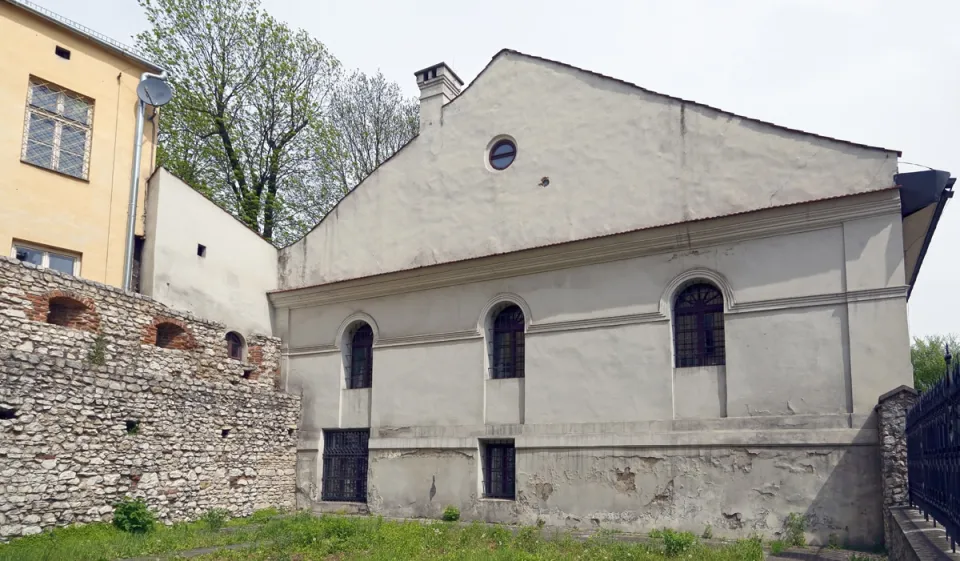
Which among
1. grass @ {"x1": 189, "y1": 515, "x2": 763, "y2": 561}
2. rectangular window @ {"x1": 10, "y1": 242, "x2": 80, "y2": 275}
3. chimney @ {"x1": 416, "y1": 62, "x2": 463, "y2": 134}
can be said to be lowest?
grass @ {"x1": 189, "y1": 515, "x2": 763, "y2": 561}

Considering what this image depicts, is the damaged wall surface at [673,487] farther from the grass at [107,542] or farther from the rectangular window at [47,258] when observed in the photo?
the rectangular window at [47,258]

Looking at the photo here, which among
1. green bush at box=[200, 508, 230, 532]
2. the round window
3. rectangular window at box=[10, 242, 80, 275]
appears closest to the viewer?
green bush at box=[200, 508, 230, 532]

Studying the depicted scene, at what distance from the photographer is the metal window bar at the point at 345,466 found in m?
16.9

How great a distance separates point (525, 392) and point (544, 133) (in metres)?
5.19

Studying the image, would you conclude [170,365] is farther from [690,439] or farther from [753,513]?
[753,513]

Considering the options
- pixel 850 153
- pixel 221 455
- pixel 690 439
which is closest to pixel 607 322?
pixel 690 439

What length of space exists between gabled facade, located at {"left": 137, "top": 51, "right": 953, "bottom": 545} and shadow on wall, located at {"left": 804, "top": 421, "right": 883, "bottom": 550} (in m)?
0.03

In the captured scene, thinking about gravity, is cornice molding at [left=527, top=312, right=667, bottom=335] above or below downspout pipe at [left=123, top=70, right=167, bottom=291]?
below

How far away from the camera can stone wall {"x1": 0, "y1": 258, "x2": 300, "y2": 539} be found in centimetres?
1166

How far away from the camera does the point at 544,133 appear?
52.2 feet

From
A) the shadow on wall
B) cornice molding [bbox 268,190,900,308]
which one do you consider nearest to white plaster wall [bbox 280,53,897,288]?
cornice molding [bbox 268,190,900,308]

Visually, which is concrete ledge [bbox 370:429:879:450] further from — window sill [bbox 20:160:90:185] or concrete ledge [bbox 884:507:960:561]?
window sill [bbox 20:160:90:185]

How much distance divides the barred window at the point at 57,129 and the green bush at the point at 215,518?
22.4 feet

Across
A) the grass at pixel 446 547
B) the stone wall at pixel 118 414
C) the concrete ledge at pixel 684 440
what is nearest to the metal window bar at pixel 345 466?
the stone wall at pixel 118 414
